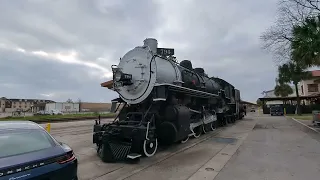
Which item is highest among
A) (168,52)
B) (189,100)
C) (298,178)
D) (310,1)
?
(310,1)

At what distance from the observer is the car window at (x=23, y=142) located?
3152 millimetres

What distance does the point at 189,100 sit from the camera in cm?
951

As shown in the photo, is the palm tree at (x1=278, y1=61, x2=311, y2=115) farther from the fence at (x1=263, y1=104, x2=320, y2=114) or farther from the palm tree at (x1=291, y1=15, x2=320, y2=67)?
the palm tree at (x1=291, y1=15, x2=320, y2=67)

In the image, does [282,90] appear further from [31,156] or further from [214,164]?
[31,156]

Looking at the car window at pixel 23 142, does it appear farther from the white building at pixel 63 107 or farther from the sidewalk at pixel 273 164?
the white building at pixel 63 107

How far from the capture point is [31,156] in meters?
3.04

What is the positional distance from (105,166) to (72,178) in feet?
8.95

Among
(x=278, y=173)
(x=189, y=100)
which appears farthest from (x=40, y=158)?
(x=189, y=100)

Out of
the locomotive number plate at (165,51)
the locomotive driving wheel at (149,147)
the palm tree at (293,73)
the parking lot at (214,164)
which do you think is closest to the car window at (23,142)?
the parking lot at (214,164)

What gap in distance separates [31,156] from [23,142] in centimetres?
51

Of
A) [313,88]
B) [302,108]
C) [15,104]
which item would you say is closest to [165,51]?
[302,108]

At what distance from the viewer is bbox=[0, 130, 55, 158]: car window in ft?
10.3

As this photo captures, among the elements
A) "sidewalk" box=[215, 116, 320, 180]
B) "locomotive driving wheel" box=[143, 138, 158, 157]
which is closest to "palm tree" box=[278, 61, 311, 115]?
"sidewalk" box=[215, 116, 320, 180]

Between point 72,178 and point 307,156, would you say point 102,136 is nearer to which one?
point 72,178
